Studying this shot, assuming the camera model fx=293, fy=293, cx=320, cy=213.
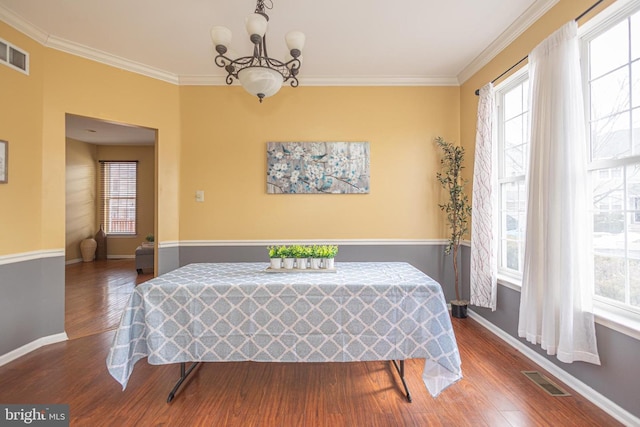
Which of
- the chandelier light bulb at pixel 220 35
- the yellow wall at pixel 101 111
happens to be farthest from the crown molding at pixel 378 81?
the chandelier light bulb at pixel 220 35

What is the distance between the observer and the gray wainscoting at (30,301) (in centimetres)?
251

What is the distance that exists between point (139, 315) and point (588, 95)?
3.39 m

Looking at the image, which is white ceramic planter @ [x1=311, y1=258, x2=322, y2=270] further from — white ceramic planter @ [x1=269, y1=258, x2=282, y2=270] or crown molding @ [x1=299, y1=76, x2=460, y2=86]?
crown molding @ [x1=299, y1=76, x2=460, y2=86]

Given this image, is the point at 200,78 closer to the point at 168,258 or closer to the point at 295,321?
the point at 168,258

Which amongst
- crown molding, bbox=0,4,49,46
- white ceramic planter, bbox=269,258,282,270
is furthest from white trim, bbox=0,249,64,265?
white ceramic planter, bbox=269,258,282,270

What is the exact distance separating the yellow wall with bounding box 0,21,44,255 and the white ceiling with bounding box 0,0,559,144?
0.29 meters

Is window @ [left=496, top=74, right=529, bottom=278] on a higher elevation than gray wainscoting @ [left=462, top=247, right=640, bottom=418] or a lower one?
higher

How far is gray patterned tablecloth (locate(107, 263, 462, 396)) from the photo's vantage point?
1880 mm

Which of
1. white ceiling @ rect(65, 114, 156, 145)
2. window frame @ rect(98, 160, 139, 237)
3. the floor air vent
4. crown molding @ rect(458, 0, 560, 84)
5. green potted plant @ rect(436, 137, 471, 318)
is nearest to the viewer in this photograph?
the floor air vent

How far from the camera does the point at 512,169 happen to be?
2.95 metres

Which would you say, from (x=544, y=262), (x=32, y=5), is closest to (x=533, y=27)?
(x=544, y=262)

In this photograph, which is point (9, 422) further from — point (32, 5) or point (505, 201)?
point (505, 201)

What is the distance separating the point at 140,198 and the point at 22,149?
206 inches

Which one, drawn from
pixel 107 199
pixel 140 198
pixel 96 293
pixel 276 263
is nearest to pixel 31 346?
pixel 96 293
